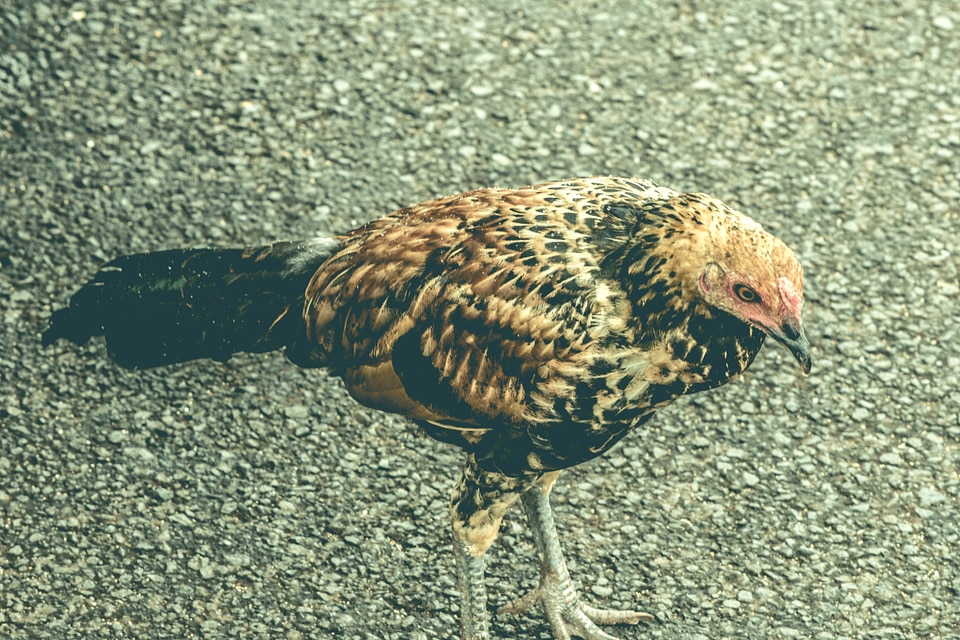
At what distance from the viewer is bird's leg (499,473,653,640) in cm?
413

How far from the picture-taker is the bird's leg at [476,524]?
3.72 m

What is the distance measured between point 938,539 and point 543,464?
6.00ft

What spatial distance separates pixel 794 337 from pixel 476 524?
1.24 m

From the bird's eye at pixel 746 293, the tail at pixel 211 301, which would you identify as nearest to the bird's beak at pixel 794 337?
the bird's eye at pixel 746 293

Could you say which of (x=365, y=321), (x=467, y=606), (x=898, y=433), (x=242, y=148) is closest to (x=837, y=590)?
(x=898, y=433)

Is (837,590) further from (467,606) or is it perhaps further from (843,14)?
(843,14)

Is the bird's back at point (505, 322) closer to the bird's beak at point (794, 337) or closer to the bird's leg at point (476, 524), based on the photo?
the bird's leg at point (476, 524)

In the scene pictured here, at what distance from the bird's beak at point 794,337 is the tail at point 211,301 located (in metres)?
1.57

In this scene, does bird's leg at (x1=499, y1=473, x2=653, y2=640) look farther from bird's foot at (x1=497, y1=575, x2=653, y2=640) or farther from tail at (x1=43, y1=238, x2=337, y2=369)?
tail at (x1=43, y1=238, x2=337, y2=369)

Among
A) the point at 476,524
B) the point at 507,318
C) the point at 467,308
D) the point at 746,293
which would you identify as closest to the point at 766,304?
the point at 746,293

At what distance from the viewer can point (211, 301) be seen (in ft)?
13.0

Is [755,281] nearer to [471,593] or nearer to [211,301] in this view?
[471,593]

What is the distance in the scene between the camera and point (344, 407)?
16.1ft

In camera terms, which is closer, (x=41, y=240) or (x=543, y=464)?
(x=543, y=464)
